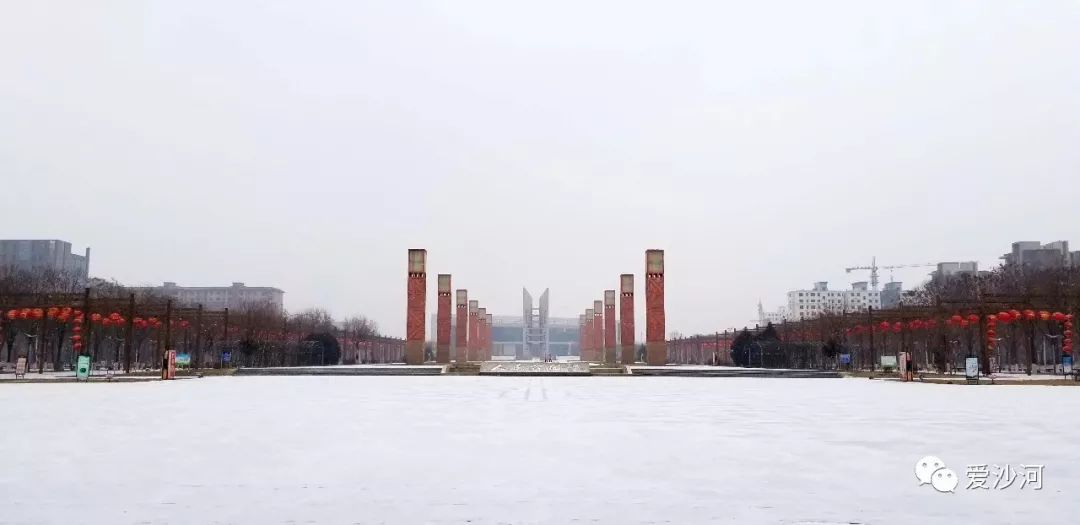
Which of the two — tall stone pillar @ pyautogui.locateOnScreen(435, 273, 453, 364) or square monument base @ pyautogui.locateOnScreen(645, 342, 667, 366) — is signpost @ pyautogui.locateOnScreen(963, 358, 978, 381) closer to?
square monument base @ pyautogui.locateOnScreen(645, 342, 667, 366)

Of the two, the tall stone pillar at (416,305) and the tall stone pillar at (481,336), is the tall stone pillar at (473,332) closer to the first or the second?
the tall stone pillar at (481,336)

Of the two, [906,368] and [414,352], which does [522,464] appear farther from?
[414,352]

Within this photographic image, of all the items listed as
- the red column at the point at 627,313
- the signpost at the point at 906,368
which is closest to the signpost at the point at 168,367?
the red column at the point at 627,313

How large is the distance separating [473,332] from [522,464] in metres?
79.0

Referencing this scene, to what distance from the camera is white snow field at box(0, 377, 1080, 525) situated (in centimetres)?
707

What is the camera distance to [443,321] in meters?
62.4

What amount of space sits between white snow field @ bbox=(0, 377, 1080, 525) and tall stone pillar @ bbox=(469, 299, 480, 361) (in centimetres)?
6823

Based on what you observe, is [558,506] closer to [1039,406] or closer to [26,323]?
[1039,406]

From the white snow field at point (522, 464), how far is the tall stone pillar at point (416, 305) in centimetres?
3858

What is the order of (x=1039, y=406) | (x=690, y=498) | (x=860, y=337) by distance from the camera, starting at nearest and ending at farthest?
(x=690, y=498) < (x=1039, y=406) < (x=860, y=337)

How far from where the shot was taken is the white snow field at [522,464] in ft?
23.2

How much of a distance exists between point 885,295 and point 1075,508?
7987 inches

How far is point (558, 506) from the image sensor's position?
7.31 metres

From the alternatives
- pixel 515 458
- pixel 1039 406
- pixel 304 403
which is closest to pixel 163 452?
pixel 515 458
